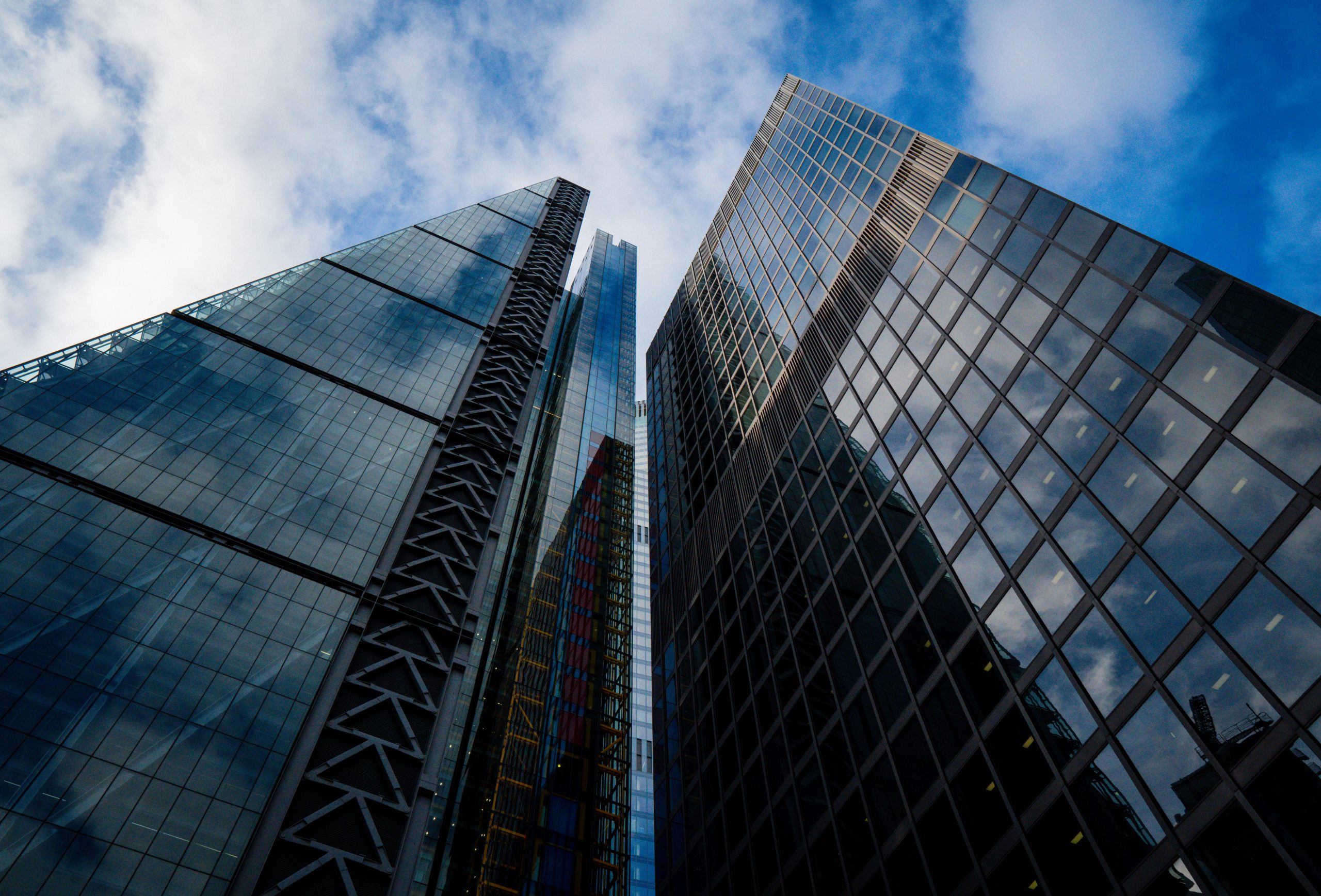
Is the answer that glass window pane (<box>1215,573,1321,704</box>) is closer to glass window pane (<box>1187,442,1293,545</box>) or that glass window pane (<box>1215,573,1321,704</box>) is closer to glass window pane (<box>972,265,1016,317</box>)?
glass window pane (<box>1187,442,1293,545</box>)

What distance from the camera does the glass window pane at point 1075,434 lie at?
20.2 meters

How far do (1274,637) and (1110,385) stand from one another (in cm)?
843

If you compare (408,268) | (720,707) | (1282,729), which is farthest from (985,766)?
(408,268)

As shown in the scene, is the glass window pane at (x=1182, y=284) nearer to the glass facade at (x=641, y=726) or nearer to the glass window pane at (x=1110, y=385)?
the glass window pane at (x=1110, y=385)

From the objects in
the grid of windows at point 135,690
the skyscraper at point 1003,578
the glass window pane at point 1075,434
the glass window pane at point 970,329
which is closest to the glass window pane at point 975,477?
the skyscraper at point 1003,578

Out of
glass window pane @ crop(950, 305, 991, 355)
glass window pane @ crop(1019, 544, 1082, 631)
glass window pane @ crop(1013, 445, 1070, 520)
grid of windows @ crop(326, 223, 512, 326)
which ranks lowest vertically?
glass window pane @ crop(1019, 544, 1082, 631)

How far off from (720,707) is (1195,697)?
2546 centimetres

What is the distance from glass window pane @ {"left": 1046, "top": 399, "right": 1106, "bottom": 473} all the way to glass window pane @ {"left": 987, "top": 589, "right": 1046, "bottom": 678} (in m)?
4.52

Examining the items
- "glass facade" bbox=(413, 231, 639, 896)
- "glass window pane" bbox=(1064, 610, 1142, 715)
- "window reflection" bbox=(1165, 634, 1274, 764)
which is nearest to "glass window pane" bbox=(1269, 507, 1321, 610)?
"window reflection" bbox=(1165, 634, 1274, 764)

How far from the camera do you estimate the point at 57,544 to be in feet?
68.0

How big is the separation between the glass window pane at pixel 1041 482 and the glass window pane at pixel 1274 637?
6095 mm

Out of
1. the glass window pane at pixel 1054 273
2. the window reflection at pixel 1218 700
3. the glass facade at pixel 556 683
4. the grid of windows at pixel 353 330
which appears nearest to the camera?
the window reflection at pixel 1218 700

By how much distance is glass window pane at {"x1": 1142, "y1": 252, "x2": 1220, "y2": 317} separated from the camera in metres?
18.3

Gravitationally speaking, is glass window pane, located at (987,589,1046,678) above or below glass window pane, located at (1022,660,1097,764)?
above
